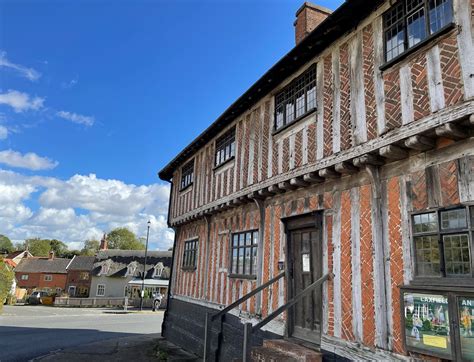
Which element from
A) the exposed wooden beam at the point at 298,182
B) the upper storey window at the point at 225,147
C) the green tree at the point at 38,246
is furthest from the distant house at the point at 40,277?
the exposed wooden beam at the point at 298,182

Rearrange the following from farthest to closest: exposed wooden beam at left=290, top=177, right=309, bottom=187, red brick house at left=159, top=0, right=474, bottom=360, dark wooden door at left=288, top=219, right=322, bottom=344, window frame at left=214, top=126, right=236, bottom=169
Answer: window frame at left=214, top=126, right=236, bottom=169 < exposed wooden beam at left=290, top=177, right=309, bottom=187 < dark wooden door at left=288, top=219, right=322, bottom=344 < red brick house at left=159, top=0, right=474, bottom=360

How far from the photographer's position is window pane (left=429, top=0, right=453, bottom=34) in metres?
4.68

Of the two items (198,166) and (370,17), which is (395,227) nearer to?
(370,17)

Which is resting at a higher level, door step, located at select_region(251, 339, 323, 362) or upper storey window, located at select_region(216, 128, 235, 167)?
upper storey window, located at select_region(216, 128, 235, 167)

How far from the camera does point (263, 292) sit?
314 inches

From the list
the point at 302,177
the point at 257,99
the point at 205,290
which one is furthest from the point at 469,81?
the point at 205,290

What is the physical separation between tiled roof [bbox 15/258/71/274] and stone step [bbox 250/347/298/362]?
55057 millimetres

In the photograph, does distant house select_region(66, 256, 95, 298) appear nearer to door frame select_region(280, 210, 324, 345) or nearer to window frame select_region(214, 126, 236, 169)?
window frame select_region(214, 126, 236, 169)

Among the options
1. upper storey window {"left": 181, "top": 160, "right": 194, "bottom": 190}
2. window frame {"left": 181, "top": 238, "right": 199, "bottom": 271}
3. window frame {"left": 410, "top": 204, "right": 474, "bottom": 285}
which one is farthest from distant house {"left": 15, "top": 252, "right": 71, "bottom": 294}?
window frame {"left": 410, "top": 204, "right": 474, "bottom": 285}

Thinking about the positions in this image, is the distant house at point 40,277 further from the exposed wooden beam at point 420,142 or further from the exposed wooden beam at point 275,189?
the exposed wooden beam at point 420,142

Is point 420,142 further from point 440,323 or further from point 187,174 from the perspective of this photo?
point 187,174

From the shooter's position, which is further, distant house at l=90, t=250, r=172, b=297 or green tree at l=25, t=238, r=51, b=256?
green tree at l=25, t=238, r=51, b=256

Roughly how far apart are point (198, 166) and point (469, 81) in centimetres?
947

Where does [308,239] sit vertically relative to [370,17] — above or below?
below
